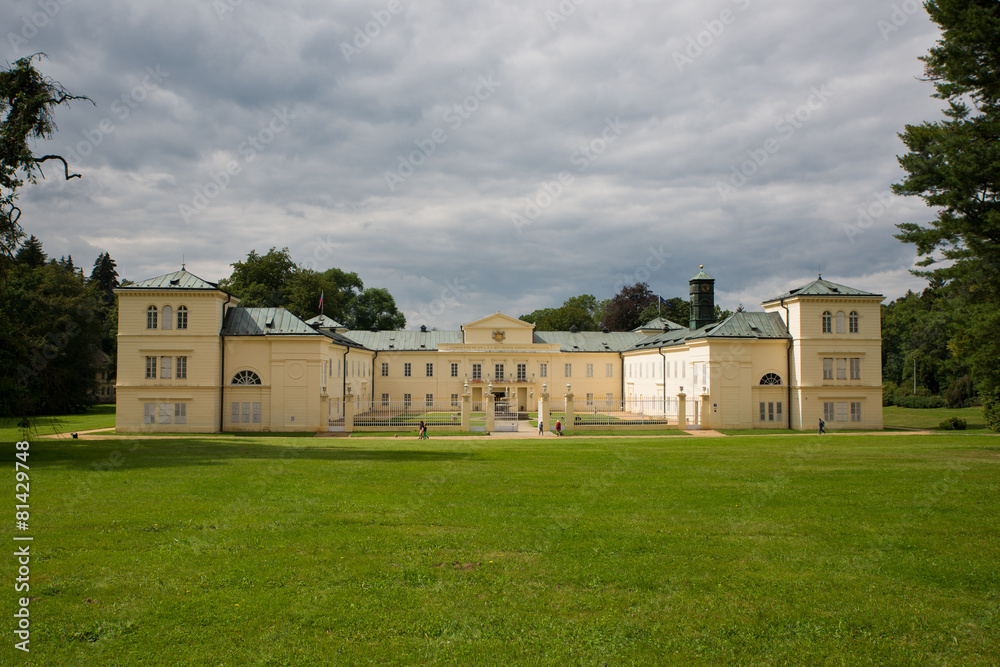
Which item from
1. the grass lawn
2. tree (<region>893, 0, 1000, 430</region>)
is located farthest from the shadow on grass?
tree (<region>893, 0, 1000, 430</region>)

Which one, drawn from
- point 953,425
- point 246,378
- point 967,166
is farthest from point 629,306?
point 967,166

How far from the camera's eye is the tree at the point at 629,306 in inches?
3113

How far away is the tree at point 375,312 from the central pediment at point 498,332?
26.9m

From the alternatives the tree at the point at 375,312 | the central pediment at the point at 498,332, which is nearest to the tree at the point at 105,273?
the tree at the point at 375,312

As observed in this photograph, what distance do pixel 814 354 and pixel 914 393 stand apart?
42.6m

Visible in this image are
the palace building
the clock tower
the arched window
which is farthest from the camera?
the clock tower

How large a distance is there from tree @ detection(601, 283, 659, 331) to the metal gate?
29.0 m

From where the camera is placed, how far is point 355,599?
23.8 feet

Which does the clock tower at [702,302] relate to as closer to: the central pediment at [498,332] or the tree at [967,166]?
the central pediment at [498,332]

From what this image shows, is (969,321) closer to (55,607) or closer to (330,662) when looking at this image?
(330,662)

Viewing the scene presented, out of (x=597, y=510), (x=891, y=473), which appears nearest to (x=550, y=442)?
(x=891, y=473)

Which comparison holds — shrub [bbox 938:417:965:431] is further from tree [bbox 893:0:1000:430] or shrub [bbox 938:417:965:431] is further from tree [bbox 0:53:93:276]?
tree [bbox 0:53:93:276]

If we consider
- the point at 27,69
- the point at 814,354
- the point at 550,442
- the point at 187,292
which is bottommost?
the point at 550,442

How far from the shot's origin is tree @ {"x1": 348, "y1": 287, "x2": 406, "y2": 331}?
8394 cm
